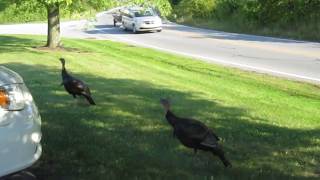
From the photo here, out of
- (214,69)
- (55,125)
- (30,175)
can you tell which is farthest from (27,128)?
(214,69)

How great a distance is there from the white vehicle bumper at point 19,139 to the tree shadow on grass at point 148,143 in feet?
2.70

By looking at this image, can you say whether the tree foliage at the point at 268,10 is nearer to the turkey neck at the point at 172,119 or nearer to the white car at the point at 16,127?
the turkey neck at the point at 172,119

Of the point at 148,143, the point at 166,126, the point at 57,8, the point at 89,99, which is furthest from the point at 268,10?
the point at 148,143

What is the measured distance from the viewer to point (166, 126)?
8.20 metres

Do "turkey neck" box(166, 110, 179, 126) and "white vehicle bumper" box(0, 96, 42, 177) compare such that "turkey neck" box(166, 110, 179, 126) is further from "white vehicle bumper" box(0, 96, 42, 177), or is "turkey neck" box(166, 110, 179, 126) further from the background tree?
the background tree

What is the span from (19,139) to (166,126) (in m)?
3.34

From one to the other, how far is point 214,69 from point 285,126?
990 centimetres

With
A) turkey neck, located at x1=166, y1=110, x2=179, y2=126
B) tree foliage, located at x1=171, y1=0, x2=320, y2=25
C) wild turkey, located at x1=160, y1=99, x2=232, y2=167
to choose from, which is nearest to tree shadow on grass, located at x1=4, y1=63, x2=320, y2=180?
wild turkey, located at x1=160, y1=99, x2=232, y2=167

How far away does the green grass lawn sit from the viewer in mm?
6309

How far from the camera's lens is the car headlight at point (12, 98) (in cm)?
504

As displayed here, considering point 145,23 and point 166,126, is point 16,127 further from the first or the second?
point 145,23

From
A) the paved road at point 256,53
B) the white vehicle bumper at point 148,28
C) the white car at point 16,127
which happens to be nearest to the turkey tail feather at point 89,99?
the white car at point 16,127

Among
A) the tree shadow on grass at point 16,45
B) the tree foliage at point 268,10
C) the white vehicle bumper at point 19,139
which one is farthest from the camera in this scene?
the tree foliage at point 268,10

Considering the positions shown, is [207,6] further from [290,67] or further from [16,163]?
[16,163]
